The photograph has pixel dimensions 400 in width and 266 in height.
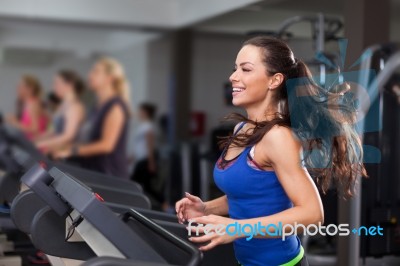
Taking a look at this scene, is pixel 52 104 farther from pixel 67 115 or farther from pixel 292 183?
pixel 292 183

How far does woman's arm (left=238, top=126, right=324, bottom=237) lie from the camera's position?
1.60 m

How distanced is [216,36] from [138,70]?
2.63 metres

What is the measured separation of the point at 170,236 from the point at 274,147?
0.42 metres

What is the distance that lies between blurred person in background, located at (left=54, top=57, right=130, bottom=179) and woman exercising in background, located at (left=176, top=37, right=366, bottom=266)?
2.51 metres

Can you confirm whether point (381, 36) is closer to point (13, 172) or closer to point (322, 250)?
point (322, 250)

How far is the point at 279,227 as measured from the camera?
1.62 metres

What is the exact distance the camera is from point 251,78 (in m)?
1.75

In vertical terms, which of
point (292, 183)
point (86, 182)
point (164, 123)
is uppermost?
point (292, 183)

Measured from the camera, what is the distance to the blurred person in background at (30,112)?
20.1 feet

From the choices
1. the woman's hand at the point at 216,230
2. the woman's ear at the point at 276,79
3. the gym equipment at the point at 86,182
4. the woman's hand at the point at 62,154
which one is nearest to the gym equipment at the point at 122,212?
the woman's hand at the point at 216,230

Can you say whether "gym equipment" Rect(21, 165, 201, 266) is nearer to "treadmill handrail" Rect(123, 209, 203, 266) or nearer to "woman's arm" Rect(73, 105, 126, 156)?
"treadmill handrail" Rect(123, 209, 203, 266)

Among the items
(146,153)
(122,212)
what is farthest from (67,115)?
(122,212)

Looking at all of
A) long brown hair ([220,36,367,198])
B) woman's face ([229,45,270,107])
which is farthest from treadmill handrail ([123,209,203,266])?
woman's face ([229,45,270,107])

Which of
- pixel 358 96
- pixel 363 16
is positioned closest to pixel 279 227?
pixel 358 96
